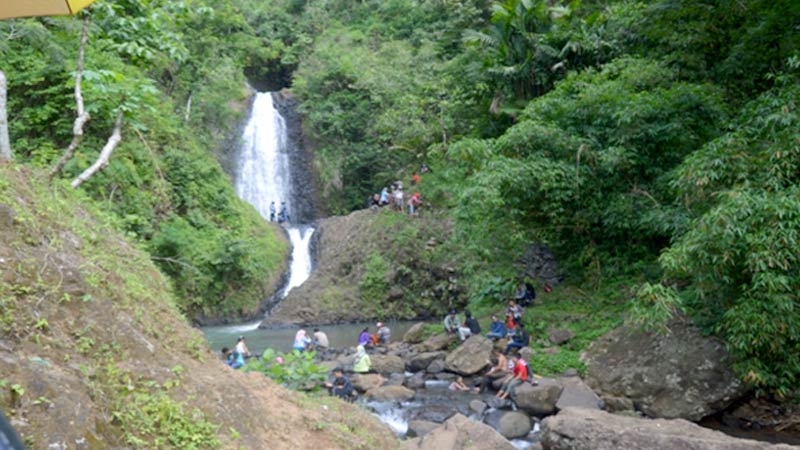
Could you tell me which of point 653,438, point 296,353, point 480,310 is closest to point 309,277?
point 480,310

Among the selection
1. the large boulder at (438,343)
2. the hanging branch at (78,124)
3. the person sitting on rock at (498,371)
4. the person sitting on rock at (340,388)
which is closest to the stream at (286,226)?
the person sitting on rock at (498,371)

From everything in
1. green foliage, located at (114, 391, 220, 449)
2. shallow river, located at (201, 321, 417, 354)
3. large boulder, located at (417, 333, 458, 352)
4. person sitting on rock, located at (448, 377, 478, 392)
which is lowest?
shallow river, located at (201, 321, 417, 354)

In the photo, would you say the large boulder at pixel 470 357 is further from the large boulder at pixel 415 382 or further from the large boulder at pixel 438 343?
the large boulder at pixel 438 343

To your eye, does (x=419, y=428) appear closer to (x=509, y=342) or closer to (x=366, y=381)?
(x=366, y=381)

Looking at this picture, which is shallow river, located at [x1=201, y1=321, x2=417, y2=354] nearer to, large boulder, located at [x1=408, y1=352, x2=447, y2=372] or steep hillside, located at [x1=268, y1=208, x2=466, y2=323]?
Answer: steep hillside, located at [x1=268, y1=208, x2=466, y2=323]

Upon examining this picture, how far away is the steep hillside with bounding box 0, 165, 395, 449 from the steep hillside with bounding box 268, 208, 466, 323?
45.9 ft

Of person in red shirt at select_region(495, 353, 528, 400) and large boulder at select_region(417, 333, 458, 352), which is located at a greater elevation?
person in red shirt at select_region(495, 353, 528, 400)

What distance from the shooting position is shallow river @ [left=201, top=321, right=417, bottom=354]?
17438 millimetres

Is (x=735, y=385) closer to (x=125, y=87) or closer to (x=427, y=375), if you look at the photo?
(x=427, y=375)

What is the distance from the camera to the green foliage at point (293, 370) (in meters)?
8.05

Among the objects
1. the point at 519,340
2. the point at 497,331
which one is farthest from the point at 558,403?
the point at 497,331

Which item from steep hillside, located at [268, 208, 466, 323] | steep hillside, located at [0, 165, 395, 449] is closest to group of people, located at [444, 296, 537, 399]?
steep hillside, located at [0, 165, 395, 449]

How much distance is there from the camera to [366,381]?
41.8ft

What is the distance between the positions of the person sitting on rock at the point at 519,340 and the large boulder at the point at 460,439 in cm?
555
